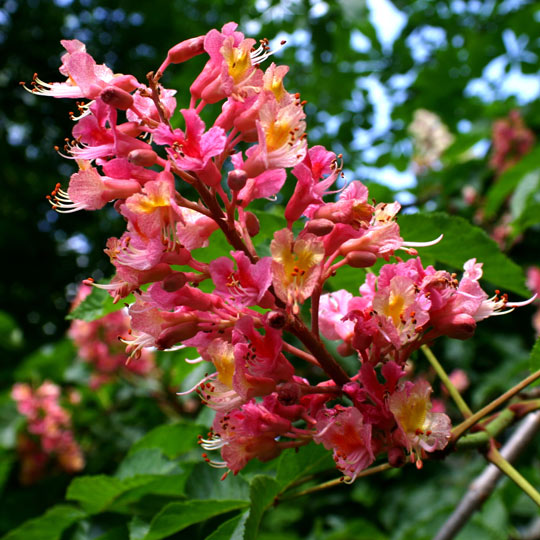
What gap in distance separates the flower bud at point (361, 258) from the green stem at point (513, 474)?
58cm

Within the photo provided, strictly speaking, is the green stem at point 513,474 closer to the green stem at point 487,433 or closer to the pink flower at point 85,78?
the green stem at point 487,433

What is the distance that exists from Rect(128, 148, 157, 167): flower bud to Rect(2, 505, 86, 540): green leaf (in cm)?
129

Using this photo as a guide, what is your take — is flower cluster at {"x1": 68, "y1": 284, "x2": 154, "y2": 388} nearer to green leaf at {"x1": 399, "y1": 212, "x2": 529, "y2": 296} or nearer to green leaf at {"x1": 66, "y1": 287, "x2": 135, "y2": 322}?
green leaf at {"x1": 66, "y1": 287, "x2": 135, "y2": 322}

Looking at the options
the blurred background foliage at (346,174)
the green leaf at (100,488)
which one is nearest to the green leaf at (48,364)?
the blurred background foliage at (346,174)

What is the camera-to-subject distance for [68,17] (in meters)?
8.99

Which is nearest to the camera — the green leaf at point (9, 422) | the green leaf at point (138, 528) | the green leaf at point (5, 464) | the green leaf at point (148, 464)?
the green leaf at point (138, 528)

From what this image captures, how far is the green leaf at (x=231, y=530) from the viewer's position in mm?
1349

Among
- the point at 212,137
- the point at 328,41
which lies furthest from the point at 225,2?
the point at 212,137

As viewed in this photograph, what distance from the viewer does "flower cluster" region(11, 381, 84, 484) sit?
14.8ft

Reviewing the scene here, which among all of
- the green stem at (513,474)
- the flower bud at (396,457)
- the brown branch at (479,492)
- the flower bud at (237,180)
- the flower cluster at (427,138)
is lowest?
the flower cluster at (427,138)

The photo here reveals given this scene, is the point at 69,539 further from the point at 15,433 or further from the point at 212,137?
the point at 15,433

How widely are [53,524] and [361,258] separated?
55.9 inches

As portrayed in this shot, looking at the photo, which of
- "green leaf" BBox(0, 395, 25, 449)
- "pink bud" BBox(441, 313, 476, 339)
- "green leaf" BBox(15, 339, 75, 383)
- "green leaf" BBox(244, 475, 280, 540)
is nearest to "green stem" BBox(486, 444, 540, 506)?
"pink bud" BBox(441, 313, 476, 339)

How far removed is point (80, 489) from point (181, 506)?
1.48ft
